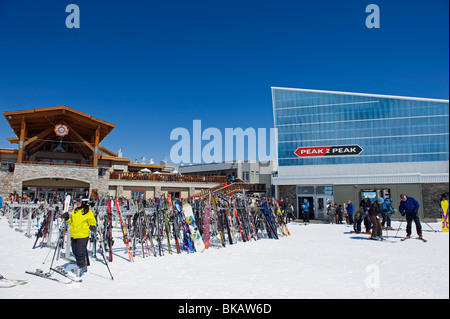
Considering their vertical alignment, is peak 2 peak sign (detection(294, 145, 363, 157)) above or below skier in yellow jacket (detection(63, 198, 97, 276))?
above

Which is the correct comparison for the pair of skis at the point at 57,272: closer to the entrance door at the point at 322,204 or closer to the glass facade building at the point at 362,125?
the entrance door at the point at 322,204

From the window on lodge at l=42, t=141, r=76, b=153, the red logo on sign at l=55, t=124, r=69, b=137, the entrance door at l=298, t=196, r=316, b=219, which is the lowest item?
the entrance door at l=298, t=196, r=316, b=219

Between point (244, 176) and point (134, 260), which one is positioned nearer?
point (134, 260)

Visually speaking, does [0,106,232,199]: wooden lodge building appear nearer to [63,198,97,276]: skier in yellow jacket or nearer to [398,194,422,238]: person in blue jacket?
[63,198,97,276]: skier in yellow jacket

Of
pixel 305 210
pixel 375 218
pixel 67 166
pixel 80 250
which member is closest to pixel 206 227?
pixel 80 250

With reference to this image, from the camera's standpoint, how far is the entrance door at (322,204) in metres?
22.7

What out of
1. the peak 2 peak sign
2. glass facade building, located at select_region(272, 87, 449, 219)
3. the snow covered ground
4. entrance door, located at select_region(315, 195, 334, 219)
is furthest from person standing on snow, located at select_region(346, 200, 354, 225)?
the snow covered ground

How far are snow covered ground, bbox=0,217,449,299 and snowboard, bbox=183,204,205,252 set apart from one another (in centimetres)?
32

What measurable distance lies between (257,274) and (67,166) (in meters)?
26.3

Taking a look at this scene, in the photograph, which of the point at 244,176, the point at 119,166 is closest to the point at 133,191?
the point at 119,166

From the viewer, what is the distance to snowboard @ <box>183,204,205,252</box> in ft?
29.9
